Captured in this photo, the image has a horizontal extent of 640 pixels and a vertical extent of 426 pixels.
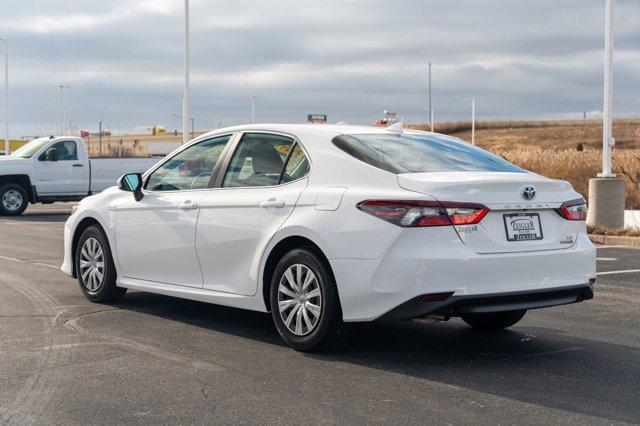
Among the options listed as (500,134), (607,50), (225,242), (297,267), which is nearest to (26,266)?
(225,242)

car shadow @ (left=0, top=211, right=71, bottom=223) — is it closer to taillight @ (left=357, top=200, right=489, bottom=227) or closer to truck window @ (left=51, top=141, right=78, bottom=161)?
truck window @ (left=51, top=141, right=78, bottom=161)

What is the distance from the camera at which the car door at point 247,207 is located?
710 centimetres

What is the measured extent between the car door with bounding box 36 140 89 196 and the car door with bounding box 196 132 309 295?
64.3ft

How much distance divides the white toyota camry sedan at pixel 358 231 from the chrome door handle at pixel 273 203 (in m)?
0.01

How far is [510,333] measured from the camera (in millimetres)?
7719

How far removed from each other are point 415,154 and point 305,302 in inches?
54.4

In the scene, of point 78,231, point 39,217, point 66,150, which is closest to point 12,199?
point 39,217

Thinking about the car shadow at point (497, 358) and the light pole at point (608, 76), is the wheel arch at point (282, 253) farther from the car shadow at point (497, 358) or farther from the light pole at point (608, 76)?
the light pole at point (608, 76)

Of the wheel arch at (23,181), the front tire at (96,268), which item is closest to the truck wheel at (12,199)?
the wheel arch at (23,181)

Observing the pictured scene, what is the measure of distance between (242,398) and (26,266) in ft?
24.9

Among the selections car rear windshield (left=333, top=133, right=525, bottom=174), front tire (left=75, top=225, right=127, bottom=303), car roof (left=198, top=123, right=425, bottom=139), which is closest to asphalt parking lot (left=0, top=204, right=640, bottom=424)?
front tire (left=75, top=225, right=127, bottom=303)

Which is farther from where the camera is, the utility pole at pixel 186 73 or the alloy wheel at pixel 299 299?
the utility pole at pixel 186 73

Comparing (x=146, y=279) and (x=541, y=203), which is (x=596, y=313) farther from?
(x=146, y=279)

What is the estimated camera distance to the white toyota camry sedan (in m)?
6.20
